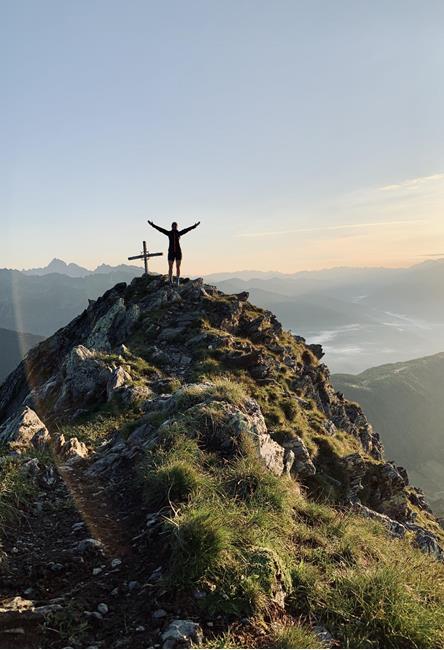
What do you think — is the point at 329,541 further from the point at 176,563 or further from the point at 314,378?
the point at 314,378

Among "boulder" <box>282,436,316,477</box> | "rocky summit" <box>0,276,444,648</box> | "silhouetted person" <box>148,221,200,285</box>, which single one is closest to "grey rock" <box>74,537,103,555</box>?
"rocky summit" <box>0,276,444,648</box>

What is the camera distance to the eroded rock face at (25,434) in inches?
548

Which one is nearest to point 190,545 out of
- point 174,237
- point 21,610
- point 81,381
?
point 21,610

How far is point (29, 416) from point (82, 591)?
9.67 meters

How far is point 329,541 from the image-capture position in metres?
8.82

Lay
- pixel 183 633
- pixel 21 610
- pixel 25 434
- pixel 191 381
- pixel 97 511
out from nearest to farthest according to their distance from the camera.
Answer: pixel 183 633 → pixel 21 610 → pixel 97 511 → pixel 25 434 → pixel 191 381

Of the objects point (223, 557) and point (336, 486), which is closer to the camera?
point (223, 557)

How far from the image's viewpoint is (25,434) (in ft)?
47.7

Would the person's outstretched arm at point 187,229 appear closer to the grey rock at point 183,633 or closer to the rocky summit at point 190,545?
the rocky summit at point 190,545

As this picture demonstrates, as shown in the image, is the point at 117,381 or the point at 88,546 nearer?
the point at 88,546

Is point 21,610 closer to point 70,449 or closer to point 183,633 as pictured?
point 183,633

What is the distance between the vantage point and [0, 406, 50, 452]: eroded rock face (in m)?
13.9

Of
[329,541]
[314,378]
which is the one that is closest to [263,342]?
[314,378]

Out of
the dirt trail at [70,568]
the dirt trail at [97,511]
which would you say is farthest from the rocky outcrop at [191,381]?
the dirt trail at [70,568]
